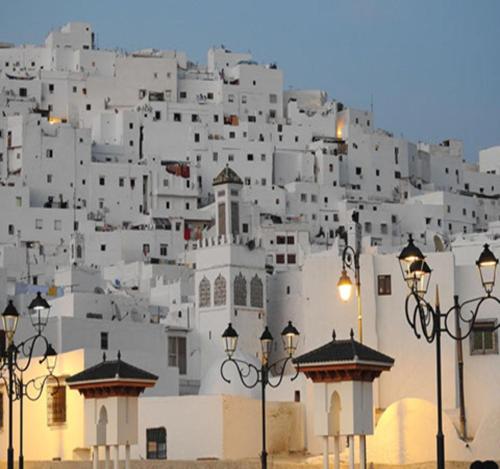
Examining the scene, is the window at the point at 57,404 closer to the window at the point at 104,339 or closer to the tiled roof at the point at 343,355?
the tiled roof at the point at 343,355

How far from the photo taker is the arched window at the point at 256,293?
2392 inches

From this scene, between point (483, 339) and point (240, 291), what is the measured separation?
24165 mm

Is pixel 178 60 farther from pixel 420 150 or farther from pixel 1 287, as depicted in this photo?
pixel 1 287

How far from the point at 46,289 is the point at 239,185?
568 inches

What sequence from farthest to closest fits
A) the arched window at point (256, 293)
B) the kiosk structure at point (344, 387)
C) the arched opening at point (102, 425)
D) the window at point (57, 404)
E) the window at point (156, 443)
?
the arched window at point (256, 293), the window at point (156, 443), the window at point (57, 404), the arched opening at point (102, 425), the kiosk structure at point (344, 387)

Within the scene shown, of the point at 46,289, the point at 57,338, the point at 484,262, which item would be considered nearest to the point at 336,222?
the point at 46,289

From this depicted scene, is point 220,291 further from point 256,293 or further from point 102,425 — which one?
point 102,425

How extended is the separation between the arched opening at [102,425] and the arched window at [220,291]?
3257 centimetres

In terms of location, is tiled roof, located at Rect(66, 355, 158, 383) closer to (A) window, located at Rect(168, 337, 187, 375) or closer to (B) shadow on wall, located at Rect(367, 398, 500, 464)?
(B) shadow on wall, located at Rect(367, 398, 500, 464)

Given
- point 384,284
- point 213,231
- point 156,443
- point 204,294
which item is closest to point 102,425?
point 156,443

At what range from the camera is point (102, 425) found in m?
27.5

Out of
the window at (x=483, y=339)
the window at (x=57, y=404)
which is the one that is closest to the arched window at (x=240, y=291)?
the window at (x=483, y=339)

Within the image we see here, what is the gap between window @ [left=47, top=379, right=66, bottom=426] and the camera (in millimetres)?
35469

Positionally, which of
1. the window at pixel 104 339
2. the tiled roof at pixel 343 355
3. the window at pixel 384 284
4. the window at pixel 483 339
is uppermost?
the window at pixel 384 284
